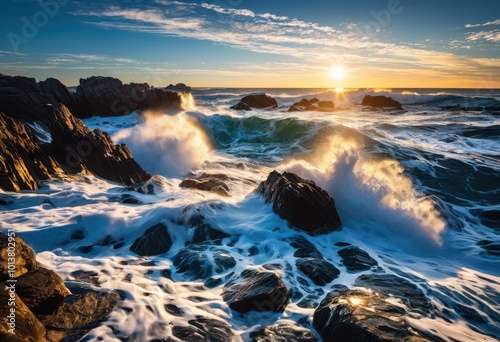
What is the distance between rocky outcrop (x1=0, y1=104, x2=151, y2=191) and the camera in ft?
26.6

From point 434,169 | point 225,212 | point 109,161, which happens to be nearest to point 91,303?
point 225,212

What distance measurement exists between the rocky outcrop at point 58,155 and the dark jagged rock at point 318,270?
722 centimetres

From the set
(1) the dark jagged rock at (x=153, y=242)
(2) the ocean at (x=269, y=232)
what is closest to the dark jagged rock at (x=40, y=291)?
(2) the ocean at (x=269, y=232)

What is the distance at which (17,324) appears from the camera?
2906mm

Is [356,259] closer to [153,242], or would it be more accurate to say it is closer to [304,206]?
[304,206]

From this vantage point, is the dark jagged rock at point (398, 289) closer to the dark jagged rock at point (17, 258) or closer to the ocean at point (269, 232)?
the ocean at point (269, 232)

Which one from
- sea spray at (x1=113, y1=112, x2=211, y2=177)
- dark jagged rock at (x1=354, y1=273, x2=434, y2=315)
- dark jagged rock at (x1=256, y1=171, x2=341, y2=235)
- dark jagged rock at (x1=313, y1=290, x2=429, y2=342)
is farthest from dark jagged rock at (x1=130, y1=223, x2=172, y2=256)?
sea spray at (x1=113, y1=112, x2=211, y2=177)

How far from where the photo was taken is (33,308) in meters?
3.52

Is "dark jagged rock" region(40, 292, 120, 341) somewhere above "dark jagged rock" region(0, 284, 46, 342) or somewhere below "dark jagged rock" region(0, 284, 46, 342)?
below

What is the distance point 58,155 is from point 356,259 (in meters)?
9.66

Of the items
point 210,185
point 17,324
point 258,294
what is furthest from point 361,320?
point 210,185

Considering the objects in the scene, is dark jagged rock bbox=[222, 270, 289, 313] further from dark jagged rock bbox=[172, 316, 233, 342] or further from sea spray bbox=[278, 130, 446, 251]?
sea spray bbox=[278, 130, 446, 251]

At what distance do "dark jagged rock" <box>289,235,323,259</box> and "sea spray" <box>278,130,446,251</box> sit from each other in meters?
2.05

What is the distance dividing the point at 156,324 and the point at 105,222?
3.91m
